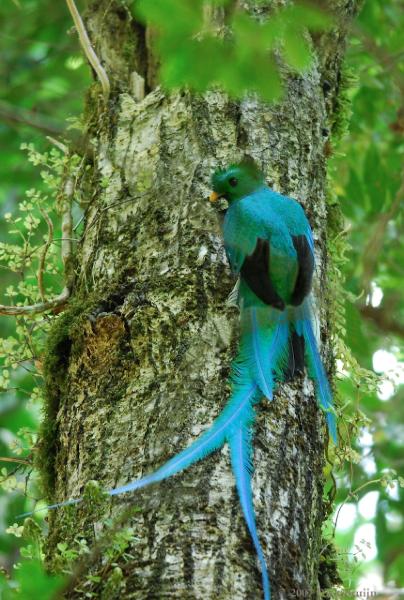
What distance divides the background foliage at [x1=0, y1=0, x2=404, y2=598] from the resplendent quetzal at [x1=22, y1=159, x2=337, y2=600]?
35cm

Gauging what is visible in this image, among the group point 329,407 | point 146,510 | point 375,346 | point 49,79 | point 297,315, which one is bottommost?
point 146,510

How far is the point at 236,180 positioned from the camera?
243cm

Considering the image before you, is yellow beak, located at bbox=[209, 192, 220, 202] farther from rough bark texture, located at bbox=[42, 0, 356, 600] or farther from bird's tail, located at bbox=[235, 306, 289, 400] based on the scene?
bird's tail, located at bbox=[235, 306, 289, 400]

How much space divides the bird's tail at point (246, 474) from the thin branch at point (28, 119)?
106 inches

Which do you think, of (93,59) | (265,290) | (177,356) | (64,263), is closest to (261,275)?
(265,290)

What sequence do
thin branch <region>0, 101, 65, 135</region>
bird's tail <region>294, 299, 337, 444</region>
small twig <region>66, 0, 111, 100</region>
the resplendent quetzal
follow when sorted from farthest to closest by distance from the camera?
thin branch <region>0, 101, 65, 135</region> → small twig <region>66, 0, 111, 100</region> → bird's tail <region>294, 299, 337, 444</region> → the resplendent quetzal

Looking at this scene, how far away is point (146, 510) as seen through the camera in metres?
1.82

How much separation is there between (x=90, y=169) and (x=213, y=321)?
3.71 ft

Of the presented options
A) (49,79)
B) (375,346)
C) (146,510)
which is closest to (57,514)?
(146,510)

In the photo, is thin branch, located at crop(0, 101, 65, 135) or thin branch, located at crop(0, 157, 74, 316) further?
thin branch, located at crop(0, 101, 65, 135)

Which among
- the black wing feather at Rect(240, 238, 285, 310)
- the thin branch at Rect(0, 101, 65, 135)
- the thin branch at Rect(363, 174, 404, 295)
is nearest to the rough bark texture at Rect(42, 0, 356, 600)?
the black wing feather at Rect(240, 238, 285, 310)

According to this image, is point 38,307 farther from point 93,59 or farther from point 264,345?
point 93,59

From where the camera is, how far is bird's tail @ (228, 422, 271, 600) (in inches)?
69.0

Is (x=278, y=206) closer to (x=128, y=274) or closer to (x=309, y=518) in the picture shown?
(x=128, y=274)
